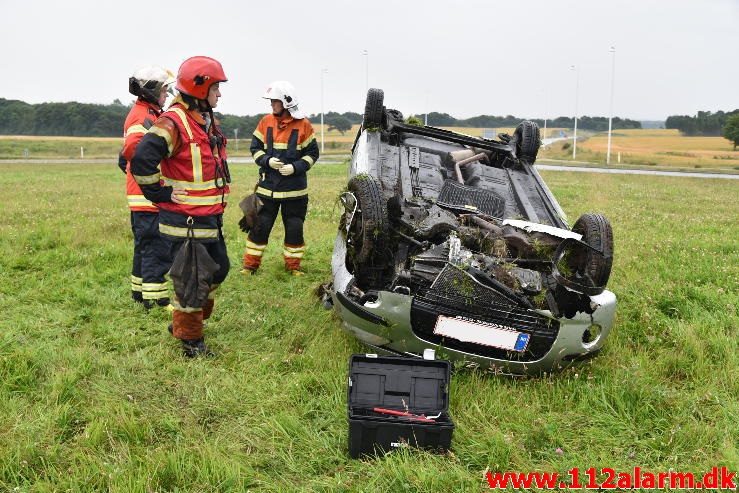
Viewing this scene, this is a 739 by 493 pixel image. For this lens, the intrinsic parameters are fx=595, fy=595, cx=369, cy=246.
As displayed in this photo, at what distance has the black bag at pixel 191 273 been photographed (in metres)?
3.66

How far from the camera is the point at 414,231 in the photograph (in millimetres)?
3904

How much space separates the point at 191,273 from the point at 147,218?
55.8 inches

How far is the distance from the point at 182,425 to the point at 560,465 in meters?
1.83

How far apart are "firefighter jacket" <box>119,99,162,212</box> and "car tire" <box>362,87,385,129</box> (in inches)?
70.3

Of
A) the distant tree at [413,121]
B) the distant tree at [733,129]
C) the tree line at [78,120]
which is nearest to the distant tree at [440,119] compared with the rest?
the tree line at [78,120]

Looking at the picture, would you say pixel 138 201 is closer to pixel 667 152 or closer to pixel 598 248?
pixel 598 248

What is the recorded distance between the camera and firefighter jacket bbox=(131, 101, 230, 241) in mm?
3537

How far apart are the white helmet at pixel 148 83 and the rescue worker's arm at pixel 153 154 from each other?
1287mm

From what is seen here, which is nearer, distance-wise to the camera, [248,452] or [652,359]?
[248,452]

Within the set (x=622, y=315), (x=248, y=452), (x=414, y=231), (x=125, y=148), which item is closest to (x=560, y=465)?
(x=248, y=452)

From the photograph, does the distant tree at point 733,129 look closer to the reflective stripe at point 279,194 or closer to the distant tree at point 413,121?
the distant tree at point 413,121

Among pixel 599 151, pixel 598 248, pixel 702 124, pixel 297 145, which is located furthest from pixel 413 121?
pixel 702 124

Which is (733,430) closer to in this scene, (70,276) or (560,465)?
Result: (560,465)

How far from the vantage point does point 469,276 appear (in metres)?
3.31
